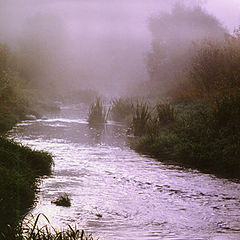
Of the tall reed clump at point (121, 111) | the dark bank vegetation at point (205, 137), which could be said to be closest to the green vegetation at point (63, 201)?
the dark bank vegetation at point (205, 137)

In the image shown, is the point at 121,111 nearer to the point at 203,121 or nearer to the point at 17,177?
the point at 203,121

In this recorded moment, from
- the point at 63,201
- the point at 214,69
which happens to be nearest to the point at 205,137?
the point at 63,201

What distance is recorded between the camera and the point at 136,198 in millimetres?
7746

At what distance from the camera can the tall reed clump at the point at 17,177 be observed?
6004 mm

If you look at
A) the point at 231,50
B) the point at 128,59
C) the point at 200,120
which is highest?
the point at 128,59

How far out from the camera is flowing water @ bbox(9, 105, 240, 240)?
237 inches

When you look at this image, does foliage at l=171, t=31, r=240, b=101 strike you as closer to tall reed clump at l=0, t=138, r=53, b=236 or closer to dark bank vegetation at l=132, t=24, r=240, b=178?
dark bank vegetation at l=132, t=24, r=240, b=178

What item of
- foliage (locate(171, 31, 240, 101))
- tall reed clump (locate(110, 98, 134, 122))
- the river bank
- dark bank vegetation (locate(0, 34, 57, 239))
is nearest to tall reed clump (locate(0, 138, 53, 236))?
dark bank vegetation (locate(0, 34, 57, 239))

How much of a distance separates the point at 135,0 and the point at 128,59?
47.6 feet

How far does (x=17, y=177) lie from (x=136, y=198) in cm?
222

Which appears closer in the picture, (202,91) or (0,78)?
(202,91)

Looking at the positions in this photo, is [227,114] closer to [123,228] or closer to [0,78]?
[123,228]

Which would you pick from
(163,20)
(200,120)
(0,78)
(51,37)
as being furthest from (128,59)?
(200,120)

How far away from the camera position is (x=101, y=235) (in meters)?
5.63
